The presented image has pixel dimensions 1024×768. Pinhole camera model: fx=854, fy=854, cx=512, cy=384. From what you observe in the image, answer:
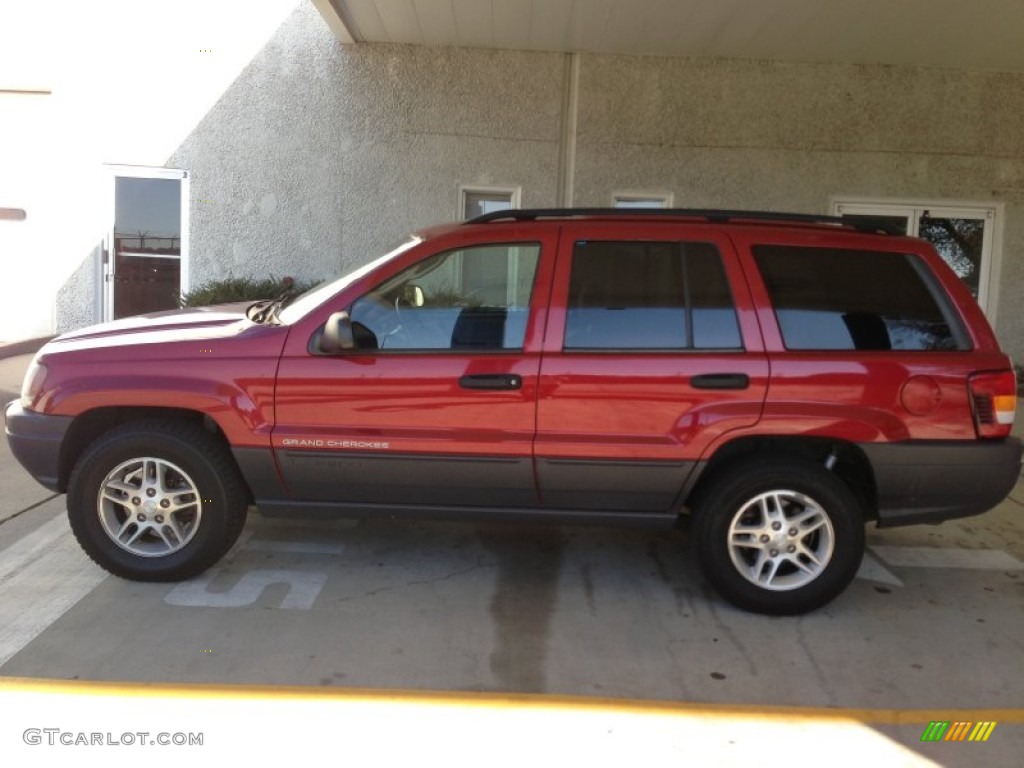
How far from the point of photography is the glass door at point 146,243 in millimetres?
10281

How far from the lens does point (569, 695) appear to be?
3.30 meters

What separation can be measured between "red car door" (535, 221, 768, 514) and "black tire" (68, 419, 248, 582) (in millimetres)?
1556

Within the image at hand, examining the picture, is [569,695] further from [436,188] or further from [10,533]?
[436,188]

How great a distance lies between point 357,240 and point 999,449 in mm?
7687

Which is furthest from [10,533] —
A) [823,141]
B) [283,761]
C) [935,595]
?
[823,141]

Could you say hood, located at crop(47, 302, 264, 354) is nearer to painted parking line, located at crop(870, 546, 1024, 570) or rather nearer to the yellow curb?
the yellow curb

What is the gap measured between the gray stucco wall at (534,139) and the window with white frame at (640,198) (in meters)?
0.12

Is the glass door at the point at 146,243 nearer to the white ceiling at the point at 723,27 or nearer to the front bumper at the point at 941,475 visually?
the white ceiling at the point at 723,27

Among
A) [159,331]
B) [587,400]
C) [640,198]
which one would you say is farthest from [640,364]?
[640,198]

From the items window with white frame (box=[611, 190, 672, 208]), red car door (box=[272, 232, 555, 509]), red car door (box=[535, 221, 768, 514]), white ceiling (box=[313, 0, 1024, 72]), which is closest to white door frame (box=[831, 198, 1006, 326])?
white ceiling (box=[313, 0, 1024, 72])

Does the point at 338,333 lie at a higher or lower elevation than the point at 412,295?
lower

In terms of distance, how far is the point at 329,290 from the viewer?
14.0 feet

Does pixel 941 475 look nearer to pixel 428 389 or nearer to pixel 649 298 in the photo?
pixel 649 298

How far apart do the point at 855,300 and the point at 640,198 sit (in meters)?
6.46
